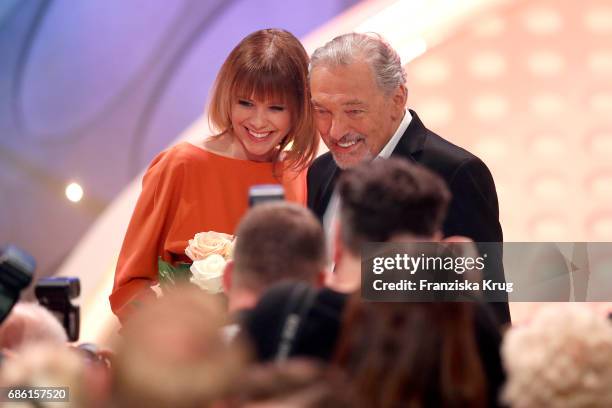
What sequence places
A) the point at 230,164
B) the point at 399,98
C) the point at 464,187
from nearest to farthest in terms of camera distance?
1. the point at 464,187
2. the point at 399,98
3. the point at 230,164

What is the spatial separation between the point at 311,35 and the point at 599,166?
1.17m

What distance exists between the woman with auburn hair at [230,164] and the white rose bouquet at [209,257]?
20 cm

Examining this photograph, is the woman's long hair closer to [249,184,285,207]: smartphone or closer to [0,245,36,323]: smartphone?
[249,184,285,207]: smartphone

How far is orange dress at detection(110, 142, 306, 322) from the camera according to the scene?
3252mm

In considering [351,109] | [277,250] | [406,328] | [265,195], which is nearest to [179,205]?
[351,109]

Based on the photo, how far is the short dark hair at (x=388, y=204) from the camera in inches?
81.7

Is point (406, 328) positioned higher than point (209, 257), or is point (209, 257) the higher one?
point (209, 257)

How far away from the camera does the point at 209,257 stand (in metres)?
2.93

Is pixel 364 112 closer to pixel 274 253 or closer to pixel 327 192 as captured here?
pixel 327 192

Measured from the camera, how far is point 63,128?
4270 mm

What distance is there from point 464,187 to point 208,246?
70cm

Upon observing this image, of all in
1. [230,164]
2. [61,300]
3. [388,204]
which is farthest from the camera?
[230,164]

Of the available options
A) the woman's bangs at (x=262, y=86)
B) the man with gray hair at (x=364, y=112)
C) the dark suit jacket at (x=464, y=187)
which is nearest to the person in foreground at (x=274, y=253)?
the dark suit jacket at (x=464, y=187)

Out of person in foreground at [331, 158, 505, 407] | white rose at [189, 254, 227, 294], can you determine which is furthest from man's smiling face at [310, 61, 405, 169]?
person in foreground at [331, 158, 505, 407]
